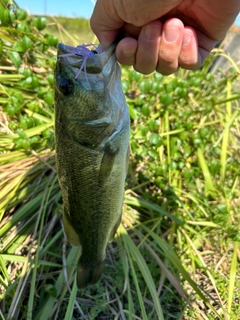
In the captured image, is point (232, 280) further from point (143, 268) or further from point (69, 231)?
point (69, 231)

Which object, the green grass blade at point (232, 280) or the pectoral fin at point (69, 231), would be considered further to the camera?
the green grass blade at point (232, 280)

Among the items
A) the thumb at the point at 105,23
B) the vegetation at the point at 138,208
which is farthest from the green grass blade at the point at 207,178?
the thumb at the point at 105,23

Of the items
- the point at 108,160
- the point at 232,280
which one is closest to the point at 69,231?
the point at 108,160

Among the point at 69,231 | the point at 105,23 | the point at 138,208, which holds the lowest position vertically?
the point at 138,208

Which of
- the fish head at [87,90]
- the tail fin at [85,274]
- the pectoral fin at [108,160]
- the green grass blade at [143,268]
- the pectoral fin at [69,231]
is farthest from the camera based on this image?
the green grass blade at [143,268]

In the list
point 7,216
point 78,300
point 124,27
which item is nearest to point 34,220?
point 7,216

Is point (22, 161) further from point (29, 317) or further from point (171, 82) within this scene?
point (171, 82)

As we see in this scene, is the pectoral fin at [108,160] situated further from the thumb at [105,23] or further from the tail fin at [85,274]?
the tail fin at [85,274]

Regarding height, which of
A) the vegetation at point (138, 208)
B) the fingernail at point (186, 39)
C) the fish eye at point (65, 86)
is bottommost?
the vegetation at point (138, 208)
